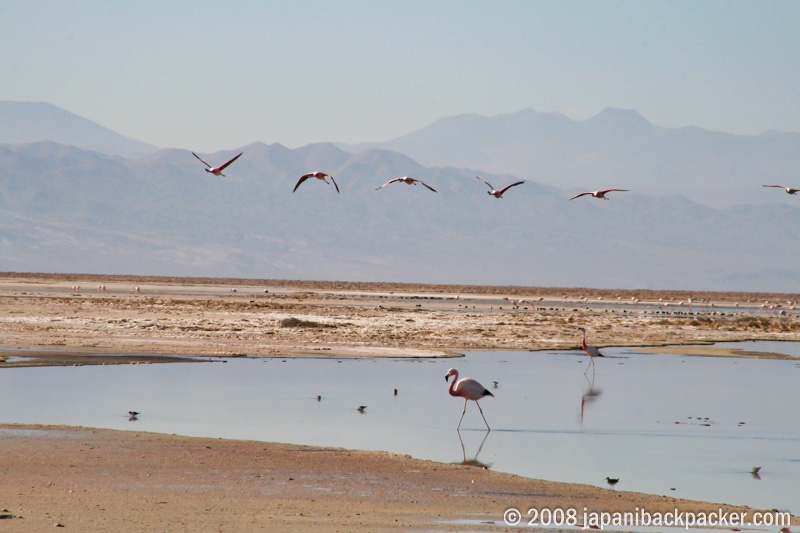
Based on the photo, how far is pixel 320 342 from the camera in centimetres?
3528

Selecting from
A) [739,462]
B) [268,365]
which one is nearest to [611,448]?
[739,462]

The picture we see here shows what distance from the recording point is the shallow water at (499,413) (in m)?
15.6

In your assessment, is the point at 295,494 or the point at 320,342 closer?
the point at 295,494

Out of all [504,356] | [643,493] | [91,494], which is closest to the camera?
[91,494]

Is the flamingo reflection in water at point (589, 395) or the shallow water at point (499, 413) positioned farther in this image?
the flamingo reflection in water at point (589, 395)

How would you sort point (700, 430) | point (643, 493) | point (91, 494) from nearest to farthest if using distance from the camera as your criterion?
point (91, 494)
point (643, 493)
point (700, 430)

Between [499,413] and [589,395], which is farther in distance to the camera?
[589,395]

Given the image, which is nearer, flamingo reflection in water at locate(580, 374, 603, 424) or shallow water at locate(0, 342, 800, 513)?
shallow water at locate(0, 342, 800, 513)

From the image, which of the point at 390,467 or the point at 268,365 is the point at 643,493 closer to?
the point at 390,467

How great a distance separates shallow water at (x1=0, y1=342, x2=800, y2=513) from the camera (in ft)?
51.1

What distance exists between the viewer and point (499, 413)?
20844 millimetres

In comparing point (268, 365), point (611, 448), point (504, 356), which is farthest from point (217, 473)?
point (504, 356)

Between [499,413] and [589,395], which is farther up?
[589,395]

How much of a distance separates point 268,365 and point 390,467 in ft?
46.6
